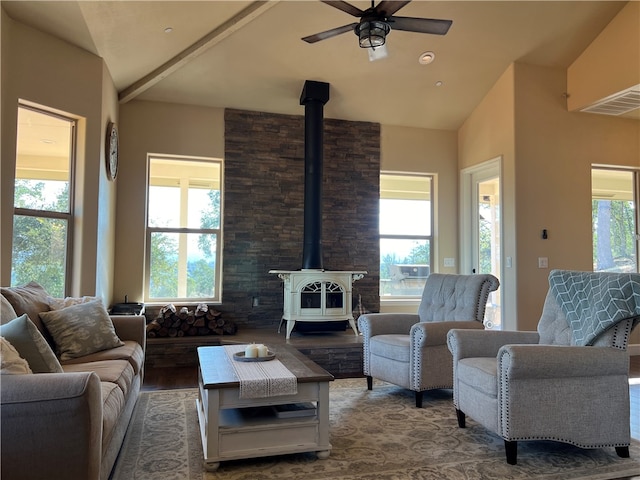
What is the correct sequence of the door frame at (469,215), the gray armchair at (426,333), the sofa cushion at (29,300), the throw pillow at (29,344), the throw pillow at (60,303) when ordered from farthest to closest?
the door frame at (469,215)
the gray armchair at (426,333)
the throw pillow at (60,303)
the sofa cushion at (29,300)
the throw pillow at (29,344)

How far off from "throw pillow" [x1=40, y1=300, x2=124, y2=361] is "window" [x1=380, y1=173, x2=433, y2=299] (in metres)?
3.74

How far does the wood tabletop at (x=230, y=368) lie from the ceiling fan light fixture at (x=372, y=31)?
7.22 ft

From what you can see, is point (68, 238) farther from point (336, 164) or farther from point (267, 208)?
point (336, 164)

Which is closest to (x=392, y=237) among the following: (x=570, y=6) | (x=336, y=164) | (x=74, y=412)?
(x=336, y=164)

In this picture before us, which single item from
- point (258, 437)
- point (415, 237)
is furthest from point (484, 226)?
point (258, 437)

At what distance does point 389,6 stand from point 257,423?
2648mm

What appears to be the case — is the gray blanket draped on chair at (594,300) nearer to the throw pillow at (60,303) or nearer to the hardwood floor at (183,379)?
the hardwood floor at (183,379)

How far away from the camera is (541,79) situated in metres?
5.20

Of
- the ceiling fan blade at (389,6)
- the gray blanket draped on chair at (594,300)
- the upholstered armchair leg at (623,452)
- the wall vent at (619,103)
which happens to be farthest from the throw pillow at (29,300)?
the wall vent at (619,103)

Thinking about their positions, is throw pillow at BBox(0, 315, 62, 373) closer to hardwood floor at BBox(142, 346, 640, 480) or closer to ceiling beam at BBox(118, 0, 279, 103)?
hardwood floor at BBox(142, 346, 640, 480)

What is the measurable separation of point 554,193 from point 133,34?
4696mm

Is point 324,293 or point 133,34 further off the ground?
point 133,34

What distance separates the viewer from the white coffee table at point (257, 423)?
228cm

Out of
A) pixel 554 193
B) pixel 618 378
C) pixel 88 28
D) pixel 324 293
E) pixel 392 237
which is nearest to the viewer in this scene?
pixel 618 378
